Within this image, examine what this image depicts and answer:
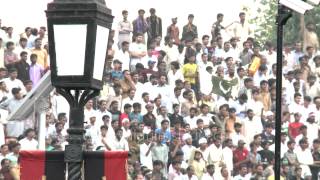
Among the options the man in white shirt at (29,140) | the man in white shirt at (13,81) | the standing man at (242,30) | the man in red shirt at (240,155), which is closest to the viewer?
the man in white shirt at (29,140)

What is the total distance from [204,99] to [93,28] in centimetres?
1557

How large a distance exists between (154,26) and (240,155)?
393 cm

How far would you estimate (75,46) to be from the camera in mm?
6570

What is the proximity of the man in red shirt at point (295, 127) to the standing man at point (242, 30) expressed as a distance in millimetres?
2492

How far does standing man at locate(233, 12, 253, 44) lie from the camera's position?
78.5 feet

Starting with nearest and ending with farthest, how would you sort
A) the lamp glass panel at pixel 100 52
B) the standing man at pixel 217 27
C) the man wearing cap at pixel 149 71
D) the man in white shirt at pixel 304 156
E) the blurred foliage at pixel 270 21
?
the lamp glass panel at pixel 100 52 → the man in white shirt at pixel 304 156 → the man wearing cap at pixel 149 71 → the standing man at pixel 217 27 → the blurred foliage at pixel 270 21

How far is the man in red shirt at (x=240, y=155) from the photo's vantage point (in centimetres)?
→ 2103

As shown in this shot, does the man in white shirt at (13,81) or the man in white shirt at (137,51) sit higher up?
the man in white shirt at (137,51)

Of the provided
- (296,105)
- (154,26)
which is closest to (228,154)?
(296,105)

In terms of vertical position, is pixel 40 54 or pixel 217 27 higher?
pixel 217 27

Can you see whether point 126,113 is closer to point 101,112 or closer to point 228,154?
point 101,112

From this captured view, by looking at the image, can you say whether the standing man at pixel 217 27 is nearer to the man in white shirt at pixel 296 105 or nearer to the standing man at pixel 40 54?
the man in white shirt at pixel 296 105

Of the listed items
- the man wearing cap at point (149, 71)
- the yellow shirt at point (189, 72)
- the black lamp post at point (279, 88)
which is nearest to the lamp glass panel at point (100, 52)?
the black lamp post at point (279, 88)

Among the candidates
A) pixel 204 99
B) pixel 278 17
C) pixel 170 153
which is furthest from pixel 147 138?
pixel 278 17
